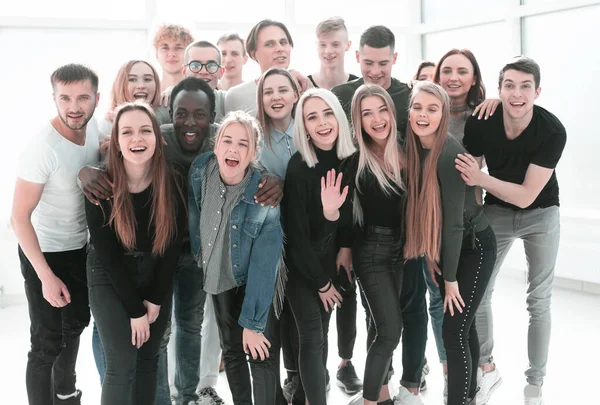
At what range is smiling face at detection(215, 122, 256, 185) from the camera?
2764 mm

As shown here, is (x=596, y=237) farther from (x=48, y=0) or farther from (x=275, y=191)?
(x=48, y=0)

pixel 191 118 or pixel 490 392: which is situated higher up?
pixel 191 118

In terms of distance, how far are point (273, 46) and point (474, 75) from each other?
3.69 feet

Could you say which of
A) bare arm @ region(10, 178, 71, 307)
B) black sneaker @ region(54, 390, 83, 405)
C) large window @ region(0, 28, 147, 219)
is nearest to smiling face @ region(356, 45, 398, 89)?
bare arm @ region(10, 178, 71, 307)

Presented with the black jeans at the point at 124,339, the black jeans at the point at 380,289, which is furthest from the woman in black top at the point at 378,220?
the black jeans at the point at 124,339

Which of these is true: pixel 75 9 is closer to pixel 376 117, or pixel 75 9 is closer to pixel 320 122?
pixel 320 122

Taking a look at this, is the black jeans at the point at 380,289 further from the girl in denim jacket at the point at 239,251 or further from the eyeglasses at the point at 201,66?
the eyeglasses at the point at 201,66

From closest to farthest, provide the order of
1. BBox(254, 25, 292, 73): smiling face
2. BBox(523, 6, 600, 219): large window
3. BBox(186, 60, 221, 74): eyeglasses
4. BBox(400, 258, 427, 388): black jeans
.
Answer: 1. BBox(400, 258, 427, 388): black jeans
2. BBox(186, 60, 221, 74): eyeglasses
3. BBox(254, 25, 292, 73): smiling face
4. BBox(523, 6, 600, 219): large window

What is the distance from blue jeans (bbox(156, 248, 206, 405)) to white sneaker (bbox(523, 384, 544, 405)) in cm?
171

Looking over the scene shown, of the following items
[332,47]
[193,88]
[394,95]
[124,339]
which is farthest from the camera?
[332,47]

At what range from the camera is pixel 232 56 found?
415 centimetres

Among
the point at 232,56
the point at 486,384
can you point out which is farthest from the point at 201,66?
the point at 486,384

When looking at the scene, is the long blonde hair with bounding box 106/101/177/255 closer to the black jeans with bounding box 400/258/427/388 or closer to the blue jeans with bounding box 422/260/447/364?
the black jeans with bounding box 400/258/427/388

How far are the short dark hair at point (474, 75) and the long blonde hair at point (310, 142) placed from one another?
0.79 metres
